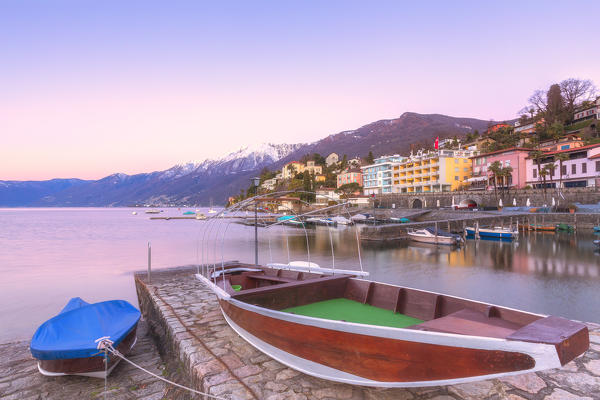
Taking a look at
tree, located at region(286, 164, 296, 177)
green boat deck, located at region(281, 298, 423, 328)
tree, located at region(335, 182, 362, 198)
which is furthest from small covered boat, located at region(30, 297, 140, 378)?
tree, located at region(286, 164, 296, 177)

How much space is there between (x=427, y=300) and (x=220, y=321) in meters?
4.36

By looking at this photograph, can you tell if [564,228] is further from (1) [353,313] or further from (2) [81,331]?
(2) [81,331]

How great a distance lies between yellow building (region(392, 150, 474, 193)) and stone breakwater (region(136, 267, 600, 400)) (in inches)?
2518

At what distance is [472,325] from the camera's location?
12.1 feet

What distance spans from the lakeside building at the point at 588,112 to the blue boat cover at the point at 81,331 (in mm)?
83755

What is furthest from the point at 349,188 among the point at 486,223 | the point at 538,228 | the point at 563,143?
the point at 538,228

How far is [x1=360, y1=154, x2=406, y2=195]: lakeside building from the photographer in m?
79.6

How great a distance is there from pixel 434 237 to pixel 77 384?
30.4 meters

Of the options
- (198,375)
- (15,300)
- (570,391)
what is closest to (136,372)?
(198,375)

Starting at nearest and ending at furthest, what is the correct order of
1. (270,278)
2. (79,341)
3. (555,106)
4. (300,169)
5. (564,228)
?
1. (79,341)
2. (270,278)
3. (564,228)
4. (555,106)
5. (300,169)

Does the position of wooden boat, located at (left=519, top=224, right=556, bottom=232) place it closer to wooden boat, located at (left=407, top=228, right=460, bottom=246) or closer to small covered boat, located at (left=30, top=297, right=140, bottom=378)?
wooden boat, located at (left=407, top=228, right=460, bottom=246)

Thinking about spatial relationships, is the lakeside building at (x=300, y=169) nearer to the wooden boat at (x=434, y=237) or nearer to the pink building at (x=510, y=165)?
the pink building at (x=510, y=165)

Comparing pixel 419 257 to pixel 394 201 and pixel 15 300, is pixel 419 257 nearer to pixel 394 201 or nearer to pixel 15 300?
pixel 15 300

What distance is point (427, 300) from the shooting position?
4.80m
